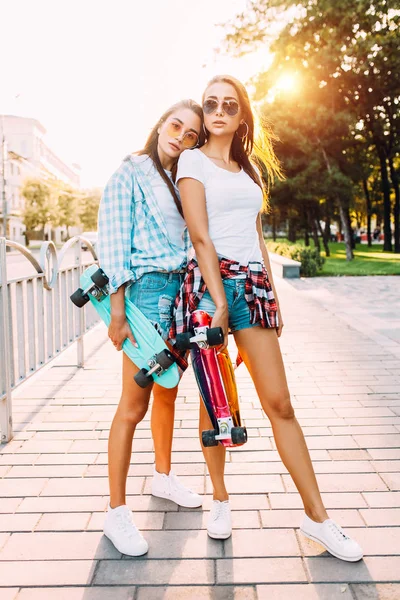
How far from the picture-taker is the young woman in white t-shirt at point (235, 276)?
2416 millimetres

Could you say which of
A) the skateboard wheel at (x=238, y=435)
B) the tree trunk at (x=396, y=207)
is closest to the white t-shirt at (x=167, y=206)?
the skateboard wheel at (x=238, y=435)

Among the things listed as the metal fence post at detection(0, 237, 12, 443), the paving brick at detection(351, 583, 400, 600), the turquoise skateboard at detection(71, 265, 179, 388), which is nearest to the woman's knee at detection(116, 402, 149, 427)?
the turquoise skateboard at detection(71, 265, 179, 388)

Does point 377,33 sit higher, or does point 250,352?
point 377,33

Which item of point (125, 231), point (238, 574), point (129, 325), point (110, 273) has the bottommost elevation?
point (238, 574)

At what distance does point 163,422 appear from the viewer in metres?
2.96

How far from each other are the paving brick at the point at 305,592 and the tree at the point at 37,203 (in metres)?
51.6

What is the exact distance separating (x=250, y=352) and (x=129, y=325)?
1.69 ft

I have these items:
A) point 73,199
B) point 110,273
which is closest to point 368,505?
point 110,273

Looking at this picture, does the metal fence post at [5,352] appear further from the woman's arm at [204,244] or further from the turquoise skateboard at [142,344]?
the woman's arm at [204,244]

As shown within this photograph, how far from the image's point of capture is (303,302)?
11.1 meters

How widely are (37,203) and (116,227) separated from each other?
5155 centimetres

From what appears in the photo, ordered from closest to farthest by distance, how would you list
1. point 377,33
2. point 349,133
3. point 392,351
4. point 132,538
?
point 132,538
point 392,351
point 377,33
point 349,133

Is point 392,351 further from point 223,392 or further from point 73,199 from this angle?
point 73,199

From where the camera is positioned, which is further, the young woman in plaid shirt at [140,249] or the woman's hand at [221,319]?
the young woman in plaid shirt at [140,249]
